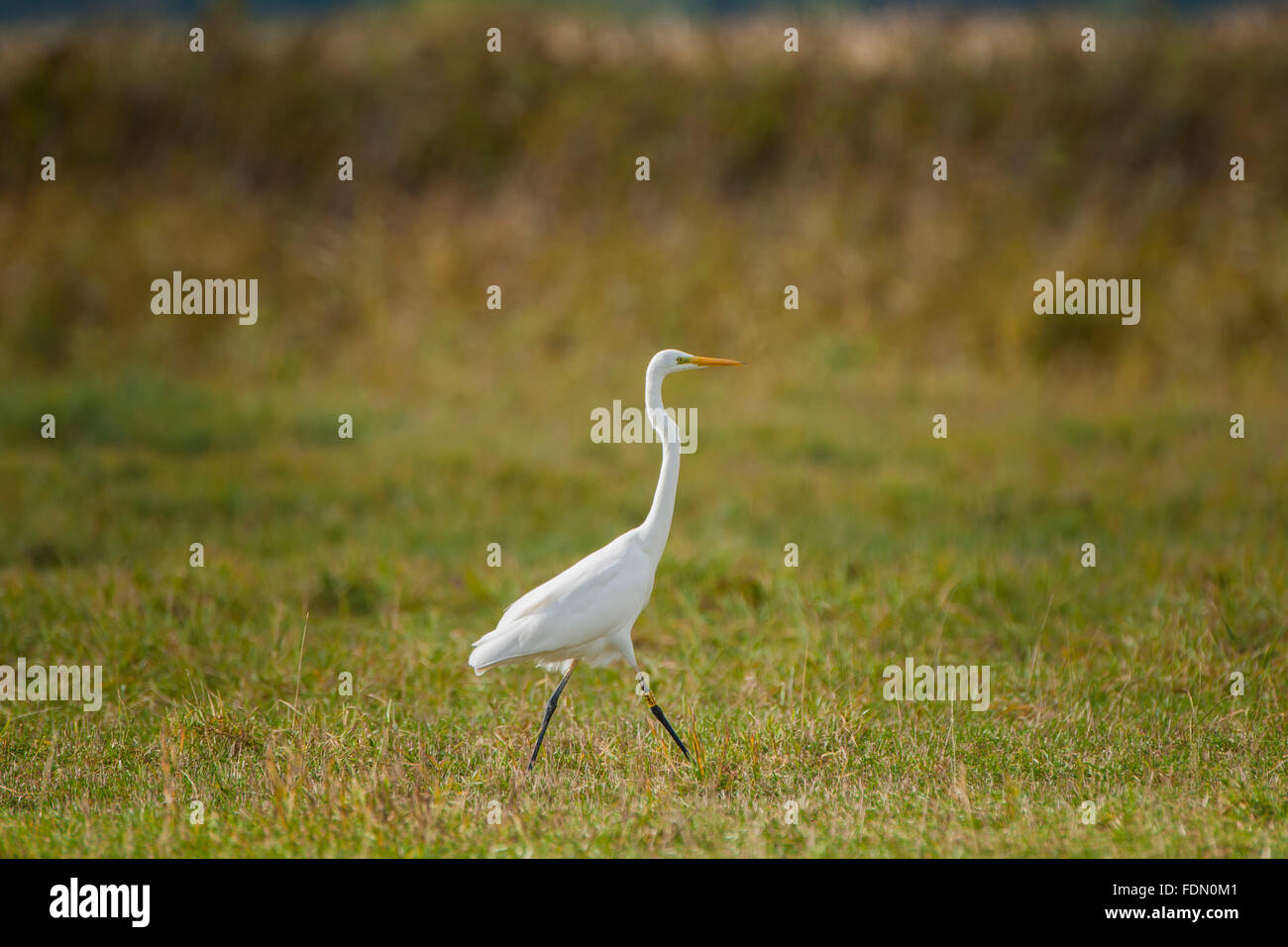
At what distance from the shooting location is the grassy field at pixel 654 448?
4.87m

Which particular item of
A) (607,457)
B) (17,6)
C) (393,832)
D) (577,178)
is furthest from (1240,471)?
(17,6)

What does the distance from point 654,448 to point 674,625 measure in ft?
13.1

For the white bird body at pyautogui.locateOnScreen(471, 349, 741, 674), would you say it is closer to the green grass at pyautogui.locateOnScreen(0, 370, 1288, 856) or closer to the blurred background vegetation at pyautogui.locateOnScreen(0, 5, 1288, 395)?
the green grass at pyautogui.locateOnScreen(0, 370, 1288, 856)

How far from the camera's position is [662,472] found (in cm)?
492

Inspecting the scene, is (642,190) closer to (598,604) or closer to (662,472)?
(662,472)

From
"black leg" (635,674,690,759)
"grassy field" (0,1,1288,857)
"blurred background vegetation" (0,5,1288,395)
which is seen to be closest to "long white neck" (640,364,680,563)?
"black leg" (635,674,690,759)

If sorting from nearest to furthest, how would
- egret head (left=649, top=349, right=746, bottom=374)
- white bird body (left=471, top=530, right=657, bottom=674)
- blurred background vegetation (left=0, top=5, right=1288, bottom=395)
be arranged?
white bird body (left=471, top=530, right=657, bottom=674) < egret head (left=649, top=349, right=746, bottom=374) < blurred background vegetation (left=0, top=5, right=1288, bottom=395)

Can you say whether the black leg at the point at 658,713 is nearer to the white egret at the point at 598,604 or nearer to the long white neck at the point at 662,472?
the white egret at the point at 598,604

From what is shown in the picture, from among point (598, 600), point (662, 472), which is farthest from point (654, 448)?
point (598, 600)

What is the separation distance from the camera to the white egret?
4.80 meters

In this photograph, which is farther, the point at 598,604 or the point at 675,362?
the point at 675,362

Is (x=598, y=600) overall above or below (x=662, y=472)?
below

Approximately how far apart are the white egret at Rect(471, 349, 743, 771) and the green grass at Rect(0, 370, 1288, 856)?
42 cm

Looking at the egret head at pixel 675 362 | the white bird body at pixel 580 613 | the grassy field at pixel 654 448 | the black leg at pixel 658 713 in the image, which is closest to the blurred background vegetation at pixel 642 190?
the grassy field at pixel 654 448
